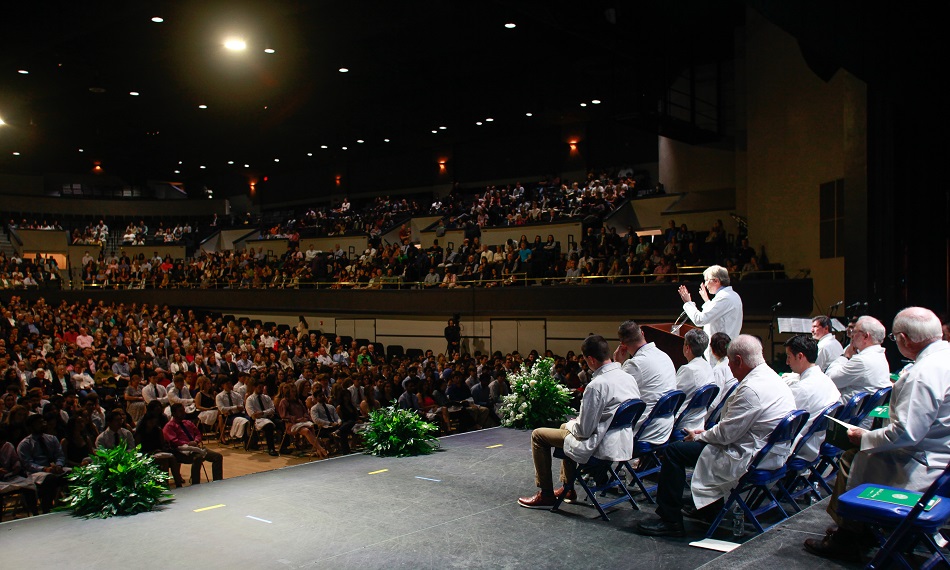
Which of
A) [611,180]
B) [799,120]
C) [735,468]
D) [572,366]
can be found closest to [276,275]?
[611,180]

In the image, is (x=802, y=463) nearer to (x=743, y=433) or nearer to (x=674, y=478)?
(x=743, y=433)

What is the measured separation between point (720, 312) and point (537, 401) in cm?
342

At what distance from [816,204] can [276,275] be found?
15816 mm

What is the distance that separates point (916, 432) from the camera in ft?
10.8

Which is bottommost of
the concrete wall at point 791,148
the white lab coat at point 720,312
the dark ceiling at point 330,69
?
the white lab coat at point 720,312

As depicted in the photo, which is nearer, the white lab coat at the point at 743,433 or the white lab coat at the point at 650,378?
the white lab coat at the point at 743,433

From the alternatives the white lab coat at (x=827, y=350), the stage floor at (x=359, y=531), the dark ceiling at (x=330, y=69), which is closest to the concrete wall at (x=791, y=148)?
the dark ceiling at (x=330, y=69)

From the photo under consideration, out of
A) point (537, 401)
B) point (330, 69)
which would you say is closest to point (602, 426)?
point (537, 401)

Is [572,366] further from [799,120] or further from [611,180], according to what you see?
[611,180]

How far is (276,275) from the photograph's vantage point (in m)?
22.8

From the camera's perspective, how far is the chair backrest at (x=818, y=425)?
458 cm

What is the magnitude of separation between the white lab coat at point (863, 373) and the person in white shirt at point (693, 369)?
3.12ft

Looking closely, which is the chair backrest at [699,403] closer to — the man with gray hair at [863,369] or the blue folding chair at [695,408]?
the blue folding chair at [695,408]

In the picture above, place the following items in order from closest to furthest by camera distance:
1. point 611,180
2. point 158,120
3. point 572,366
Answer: point 572,366, point 611,180, point 158,120
